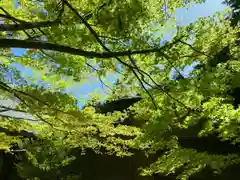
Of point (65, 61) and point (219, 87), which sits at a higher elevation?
point (65, 61)

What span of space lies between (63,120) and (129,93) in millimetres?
713

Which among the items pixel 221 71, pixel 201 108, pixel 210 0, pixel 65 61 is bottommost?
pixel 201 108

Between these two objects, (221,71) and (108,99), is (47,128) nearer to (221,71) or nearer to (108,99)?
(108,99)

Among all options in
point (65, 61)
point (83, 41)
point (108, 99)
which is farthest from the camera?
point (108, 99)

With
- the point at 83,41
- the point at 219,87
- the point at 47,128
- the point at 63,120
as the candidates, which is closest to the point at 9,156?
the point at 47,128

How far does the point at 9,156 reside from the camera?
22.1ft

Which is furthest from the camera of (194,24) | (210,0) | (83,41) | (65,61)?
(210,0)

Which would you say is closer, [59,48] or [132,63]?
[59,48]

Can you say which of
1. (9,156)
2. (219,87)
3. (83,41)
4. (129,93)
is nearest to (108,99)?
(129,93)

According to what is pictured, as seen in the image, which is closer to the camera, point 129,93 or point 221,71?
point 221,71

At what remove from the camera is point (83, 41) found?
2.16 m

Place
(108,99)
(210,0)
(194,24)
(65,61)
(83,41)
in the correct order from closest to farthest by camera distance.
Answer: (194,24), (83,41), (65,61), (210,0), (108,99)

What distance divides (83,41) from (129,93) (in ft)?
2.99

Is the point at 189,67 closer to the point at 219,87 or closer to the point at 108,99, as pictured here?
the point at 219,87
